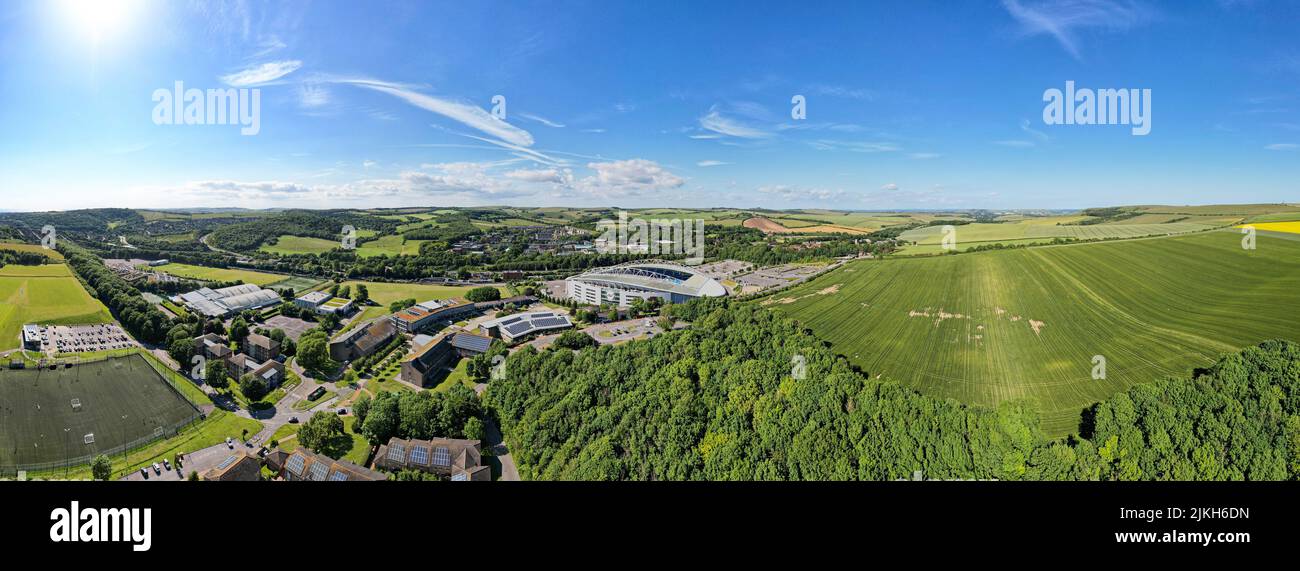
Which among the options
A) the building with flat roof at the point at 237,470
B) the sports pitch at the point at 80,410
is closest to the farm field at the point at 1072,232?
the building with flat roof at the point at 237,470

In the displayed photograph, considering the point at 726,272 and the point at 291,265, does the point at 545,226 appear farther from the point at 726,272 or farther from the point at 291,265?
the point at 726,272

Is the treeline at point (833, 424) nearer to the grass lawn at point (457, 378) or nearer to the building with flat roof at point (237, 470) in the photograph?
the grass lawn at point (457, 378)

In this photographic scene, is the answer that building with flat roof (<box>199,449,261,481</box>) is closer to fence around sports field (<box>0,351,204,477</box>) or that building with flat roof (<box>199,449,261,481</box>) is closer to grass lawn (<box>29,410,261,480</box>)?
grass lawn (<box>29,410,261,480</box>)

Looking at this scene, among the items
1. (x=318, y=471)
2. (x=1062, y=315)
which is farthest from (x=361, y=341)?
(x=1062, y=315)

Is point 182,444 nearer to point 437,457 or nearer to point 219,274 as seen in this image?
point 437,457

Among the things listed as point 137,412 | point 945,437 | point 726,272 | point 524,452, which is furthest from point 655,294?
point 137,412

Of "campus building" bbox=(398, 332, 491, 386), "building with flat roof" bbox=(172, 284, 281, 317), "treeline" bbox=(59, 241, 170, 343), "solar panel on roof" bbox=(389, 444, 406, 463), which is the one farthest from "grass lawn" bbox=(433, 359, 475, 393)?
"building with flat roof" bbox=(172, 284, 281, 317)
